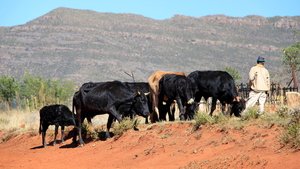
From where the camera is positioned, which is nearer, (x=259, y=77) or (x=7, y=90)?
(x=259, y=77)

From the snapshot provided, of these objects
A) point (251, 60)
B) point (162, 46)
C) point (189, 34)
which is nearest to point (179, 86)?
point (251, 60)

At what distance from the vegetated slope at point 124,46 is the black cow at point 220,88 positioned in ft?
317

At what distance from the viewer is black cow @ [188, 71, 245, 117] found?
15008 millimetres

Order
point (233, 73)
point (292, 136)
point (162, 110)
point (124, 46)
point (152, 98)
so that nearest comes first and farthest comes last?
point (292, 136) < point (162, 110) < point (152, 98) < point (233, 73) < point (124, 46)

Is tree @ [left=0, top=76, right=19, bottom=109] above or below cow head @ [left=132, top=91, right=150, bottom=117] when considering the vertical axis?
below

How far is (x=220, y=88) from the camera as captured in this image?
50.7 ft

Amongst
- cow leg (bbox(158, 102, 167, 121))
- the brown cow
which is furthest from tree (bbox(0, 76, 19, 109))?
cow leg (bbox(158, 102, 167, 121))

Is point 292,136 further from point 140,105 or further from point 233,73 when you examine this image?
point 233,73

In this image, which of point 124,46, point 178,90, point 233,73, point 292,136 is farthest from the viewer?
point 124,46

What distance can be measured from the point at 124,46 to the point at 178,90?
487 ft

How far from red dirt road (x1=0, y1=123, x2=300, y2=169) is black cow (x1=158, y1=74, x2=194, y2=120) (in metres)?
1.53

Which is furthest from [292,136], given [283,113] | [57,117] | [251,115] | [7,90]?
[7,90]

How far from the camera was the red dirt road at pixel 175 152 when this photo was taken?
8742 mm

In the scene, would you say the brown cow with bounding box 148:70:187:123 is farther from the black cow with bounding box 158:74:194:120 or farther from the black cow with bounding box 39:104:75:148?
the black cow with bounding box 39:104:75:148
